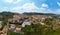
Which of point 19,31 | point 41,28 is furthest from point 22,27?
point 41,28

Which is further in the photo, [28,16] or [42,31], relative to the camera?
[28,16]

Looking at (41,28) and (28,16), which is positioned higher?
→ (28,16)

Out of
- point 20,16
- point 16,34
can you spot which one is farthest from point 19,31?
point 20,16

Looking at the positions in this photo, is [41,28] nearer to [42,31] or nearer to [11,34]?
[42,31]

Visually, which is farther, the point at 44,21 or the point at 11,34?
the point at 44,21

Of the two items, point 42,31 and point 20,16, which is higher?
point 20,16

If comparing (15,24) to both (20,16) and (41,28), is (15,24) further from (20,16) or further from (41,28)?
(41,28)
